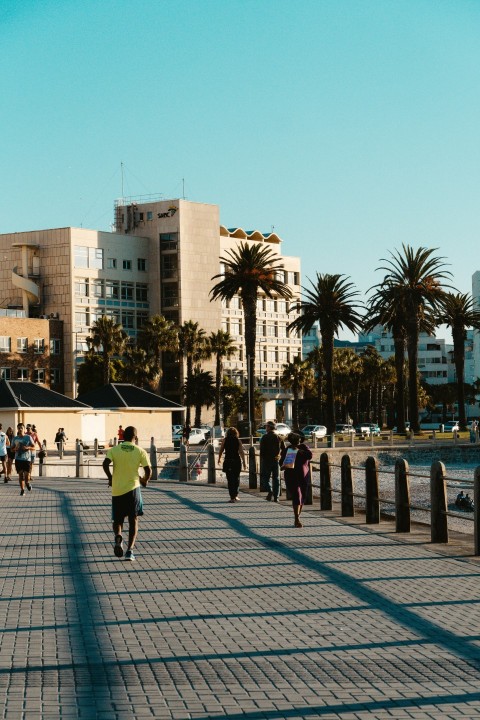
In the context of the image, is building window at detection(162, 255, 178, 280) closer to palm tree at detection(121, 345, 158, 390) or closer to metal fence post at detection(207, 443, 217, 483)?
palm tree at detection(121, 345, 158, 390)

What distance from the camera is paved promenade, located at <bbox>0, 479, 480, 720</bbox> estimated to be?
23.6 ft

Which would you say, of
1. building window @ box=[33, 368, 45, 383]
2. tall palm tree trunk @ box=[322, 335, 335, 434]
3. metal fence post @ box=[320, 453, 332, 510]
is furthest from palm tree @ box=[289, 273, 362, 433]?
metal fence post @ box=[320, 453, 332, 510]

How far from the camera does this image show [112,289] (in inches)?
4845

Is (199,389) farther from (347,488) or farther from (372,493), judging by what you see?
(372,493)

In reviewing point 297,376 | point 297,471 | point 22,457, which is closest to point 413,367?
point 297,376

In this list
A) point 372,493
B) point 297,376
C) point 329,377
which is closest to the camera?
point 372,493

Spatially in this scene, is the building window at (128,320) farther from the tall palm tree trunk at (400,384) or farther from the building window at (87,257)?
the tall palm tree trunk at (400,384)

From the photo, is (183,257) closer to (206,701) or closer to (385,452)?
(385,452)

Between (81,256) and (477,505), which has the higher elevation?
(81,256)

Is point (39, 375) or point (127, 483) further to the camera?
point (39, 375)

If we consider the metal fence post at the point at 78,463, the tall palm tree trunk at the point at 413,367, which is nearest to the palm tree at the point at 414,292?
the tall palm tree trunk at the point at 413,367

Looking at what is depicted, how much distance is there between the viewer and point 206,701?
23.5 feet

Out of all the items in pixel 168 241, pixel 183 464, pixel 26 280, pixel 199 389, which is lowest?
pixel 183 464

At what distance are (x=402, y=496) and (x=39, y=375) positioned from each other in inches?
3796
